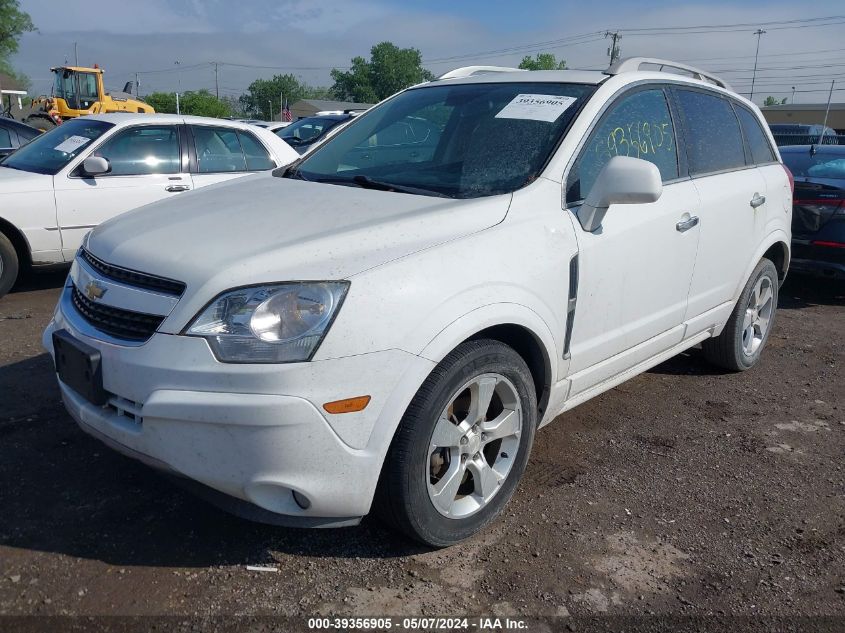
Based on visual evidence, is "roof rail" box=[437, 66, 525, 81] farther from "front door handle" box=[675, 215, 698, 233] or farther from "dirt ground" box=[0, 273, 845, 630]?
"dirt ground" box=[0, 273, 845, 630]

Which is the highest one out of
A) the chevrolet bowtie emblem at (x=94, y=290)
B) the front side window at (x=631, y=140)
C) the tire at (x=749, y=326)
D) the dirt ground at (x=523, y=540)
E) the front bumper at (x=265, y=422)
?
the front side window at (x=631, y=140)

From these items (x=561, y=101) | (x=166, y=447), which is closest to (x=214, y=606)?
(x=166, y=447)

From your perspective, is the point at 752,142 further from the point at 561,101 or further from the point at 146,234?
the point at 146,234

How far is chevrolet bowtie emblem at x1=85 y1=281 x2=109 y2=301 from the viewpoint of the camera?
260 centimetres

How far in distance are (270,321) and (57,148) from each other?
5294mm

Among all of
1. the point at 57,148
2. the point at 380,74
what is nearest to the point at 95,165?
the point at 57,148

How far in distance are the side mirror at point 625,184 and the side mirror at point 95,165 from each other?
4674 mm

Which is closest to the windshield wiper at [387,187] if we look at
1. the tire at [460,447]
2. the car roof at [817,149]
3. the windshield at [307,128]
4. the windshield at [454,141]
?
the windshield at [454,141]

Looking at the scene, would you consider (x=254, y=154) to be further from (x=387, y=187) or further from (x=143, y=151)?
(x=387, y=187)

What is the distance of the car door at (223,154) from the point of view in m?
6.91

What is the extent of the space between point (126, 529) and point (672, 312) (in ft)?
9.04

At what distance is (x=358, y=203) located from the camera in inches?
116

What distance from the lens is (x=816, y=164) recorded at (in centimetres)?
718

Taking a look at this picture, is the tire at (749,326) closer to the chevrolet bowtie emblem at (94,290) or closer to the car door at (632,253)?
the car door at (632,253)
